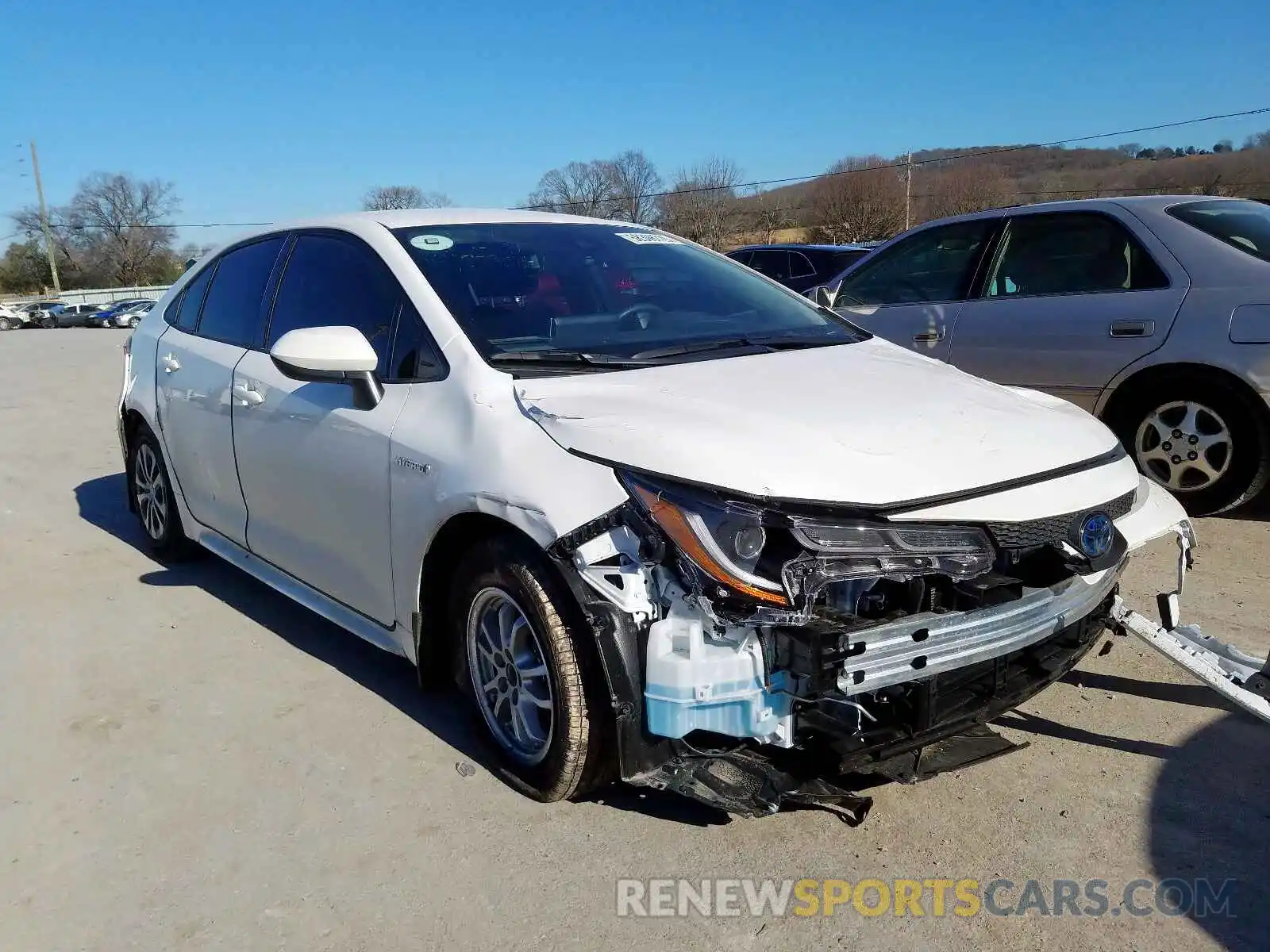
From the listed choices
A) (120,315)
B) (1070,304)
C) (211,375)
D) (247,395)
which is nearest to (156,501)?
(211,375)

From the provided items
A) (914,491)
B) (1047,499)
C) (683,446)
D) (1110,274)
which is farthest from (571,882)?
(1110,274)

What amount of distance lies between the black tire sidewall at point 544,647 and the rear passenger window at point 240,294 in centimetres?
185

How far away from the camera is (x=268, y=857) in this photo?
8.72 ft

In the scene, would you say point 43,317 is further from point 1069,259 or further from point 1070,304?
point 1070,304

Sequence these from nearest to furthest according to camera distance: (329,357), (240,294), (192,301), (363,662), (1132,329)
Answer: (329,357) < (363,662) < (240,294) < (192,301) < (1132,329)

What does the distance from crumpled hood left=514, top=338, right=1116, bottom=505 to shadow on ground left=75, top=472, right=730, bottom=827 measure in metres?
1.05

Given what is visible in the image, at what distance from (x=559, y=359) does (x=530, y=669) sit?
95cm

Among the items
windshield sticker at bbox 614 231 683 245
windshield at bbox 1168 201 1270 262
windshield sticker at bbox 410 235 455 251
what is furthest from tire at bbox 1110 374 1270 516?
windshield sticker at bbox 410 235 455 251

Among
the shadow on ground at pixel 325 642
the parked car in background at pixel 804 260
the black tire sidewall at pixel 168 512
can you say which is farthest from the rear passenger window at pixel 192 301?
the parked car in background at pixel 804 260

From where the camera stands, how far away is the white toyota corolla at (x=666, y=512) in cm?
232

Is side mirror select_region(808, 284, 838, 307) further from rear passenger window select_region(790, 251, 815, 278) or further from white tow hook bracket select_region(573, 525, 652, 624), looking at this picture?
rear passenger window select_region(790, 251, 815, 278)

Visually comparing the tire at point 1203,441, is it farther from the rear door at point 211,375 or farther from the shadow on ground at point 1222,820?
the rear door at point 211,375

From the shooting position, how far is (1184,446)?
5160 millimetres

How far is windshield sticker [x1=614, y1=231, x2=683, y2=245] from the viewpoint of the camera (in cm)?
401
